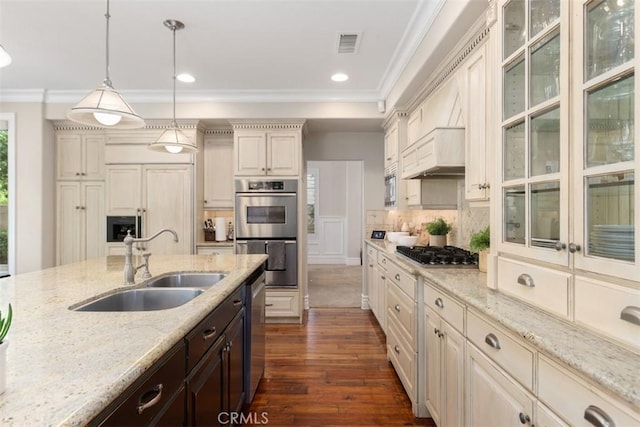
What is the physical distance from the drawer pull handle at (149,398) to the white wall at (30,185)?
13.7 feet

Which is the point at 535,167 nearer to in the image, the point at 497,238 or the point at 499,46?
the point at 497,238

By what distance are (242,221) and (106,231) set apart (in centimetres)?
169

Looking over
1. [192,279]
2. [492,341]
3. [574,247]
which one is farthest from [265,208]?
[574,247]

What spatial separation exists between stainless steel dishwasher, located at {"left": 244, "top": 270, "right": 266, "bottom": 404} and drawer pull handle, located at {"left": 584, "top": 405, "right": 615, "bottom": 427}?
1807mm

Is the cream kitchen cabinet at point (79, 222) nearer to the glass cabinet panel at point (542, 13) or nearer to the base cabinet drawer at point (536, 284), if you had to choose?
the base cabinet drawer at point (536, 284)

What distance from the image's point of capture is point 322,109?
4.14 metres

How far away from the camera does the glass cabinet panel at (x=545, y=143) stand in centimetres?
128

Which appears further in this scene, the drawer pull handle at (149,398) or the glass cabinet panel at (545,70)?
the glass cabinet panel at (545,70)

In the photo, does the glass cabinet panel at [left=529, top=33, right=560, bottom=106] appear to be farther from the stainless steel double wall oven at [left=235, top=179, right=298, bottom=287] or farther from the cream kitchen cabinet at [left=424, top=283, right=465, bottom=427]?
the stainless steel double wall oven at [left=235, top=179, right=298, bottom=287]

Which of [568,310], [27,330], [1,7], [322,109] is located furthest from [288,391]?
[1,7]

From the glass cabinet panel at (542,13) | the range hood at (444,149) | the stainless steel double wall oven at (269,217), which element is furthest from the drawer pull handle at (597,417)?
the stainless steel double wall oven at (269,217)

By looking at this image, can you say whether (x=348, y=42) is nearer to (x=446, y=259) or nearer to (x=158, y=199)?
(x=446, y=259)

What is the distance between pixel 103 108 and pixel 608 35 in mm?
2128

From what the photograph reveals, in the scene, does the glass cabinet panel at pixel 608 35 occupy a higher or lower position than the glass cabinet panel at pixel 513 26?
lower
